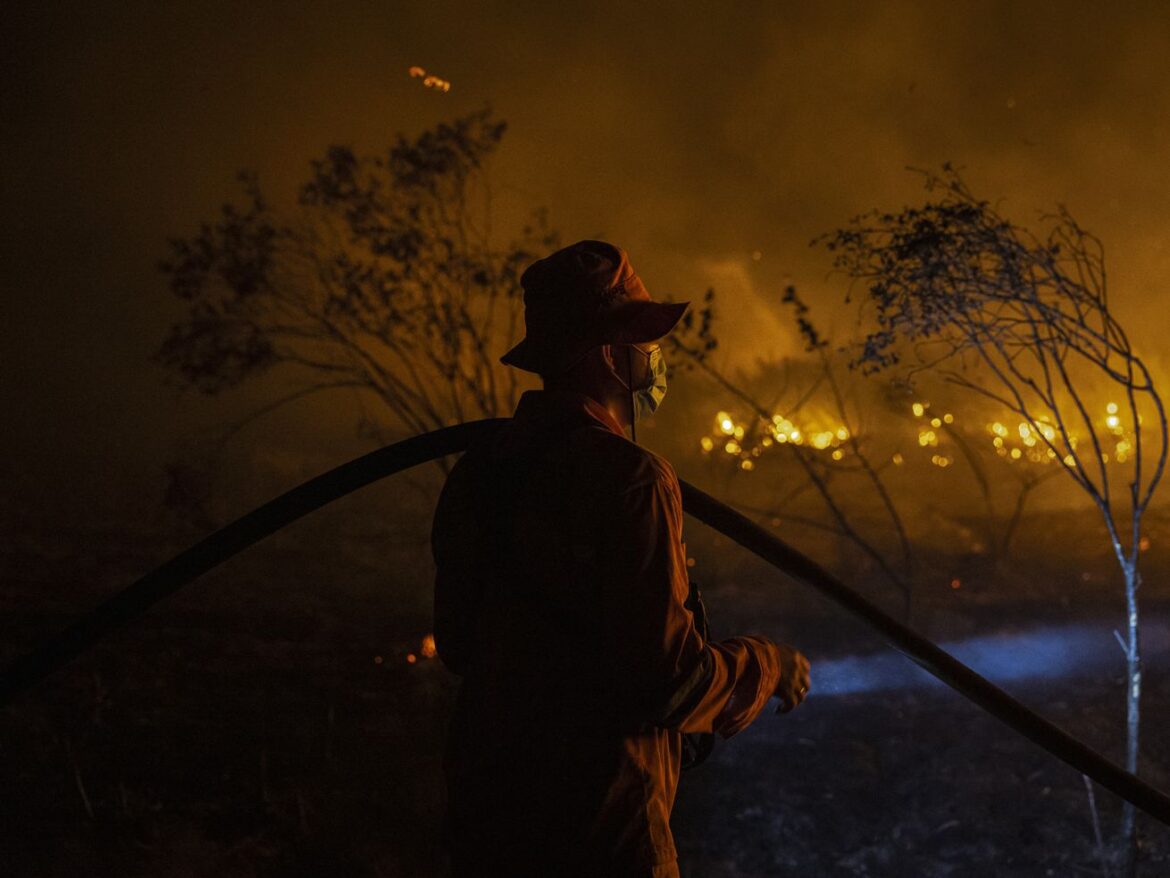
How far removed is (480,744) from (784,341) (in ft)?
32.6

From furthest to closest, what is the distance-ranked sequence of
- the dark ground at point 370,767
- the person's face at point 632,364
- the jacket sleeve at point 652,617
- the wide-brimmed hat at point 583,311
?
the dark ground at point 370,767
the person's face at point 632,364
the wide-brimmed hat at point 583,311
the jacket sleeve at point 652,617

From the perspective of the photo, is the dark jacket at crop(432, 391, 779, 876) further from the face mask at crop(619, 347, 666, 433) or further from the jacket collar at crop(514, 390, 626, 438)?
the face mask at crop(619, 347, 666, 433)

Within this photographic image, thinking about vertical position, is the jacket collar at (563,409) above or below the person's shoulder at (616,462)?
above

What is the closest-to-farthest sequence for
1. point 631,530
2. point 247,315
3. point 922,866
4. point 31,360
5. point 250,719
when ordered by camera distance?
point 631,530, point 922,866, point 247,315, point 250,719, point 31,360

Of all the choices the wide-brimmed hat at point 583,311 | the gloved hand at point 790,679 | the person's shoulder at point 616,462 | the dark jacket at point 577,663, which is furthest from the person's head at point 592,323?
the gloved hand at point 790,679

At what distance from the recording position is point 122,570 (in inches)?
525

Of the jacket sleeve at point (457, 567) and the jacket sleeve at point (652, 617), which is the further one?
the jacket sleeve at point (457, 567)

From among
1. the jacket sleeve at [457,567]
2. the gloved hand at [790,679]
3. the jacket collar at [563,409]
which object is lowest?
the gloved hand at [790,679]

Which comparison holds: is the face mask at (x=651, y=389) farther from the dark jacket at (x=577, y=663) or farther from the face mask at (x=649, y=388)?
the dark jacket at (x=577, y=663)

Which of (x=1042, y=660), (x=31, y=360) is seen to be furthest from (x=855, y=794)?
(x=31, y=360)

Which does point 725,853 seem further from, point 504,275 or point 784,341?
point 784,341

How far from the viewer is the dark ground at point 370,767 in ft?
19.5

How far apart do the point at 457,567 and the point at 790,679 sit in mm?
925

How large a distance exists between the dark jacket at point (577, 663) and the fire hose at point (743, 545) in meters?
0.38
